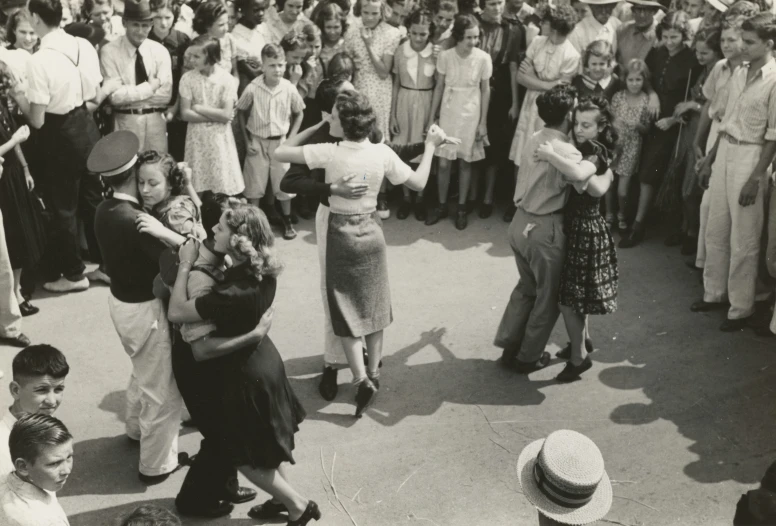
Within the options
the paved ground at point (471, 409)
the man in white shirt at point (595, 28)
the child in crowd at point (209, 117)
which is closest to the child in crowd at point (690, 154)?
the paved ground at point (471, 409)

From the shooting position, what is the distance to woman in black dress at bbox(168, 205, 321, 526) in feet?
12.8

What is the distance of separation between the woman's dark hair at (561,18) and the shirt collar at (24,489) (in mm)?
5770

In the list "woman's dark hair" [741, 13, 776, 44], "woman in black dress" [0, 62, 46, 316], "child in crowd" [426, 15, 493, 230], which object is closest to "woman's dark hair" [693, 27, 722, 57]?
"woman's dark hair" [741, 13, 776, 44]

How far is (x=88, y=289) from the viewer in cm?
673

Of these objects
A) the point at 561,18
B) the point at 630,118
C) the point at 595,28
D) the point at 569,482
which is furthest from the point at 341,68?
the point at 569,482

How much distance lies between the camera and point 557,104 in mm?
5094

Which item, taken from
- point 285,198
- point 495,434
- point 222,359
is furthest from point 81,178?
point 495,434

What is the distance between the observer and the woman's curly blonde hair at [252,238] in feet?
12.7

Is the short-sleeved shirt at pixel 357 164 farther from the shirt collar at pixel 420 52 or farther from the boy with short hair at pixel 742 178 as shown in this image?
the shirt collar at pixel 420 52

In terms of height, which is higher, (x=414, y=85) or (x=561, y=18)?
(x=561, y=18)

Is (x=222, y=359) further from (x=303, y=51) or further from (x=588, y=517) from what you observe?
(x=303, y=51)

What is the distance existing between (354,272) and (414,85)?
322 centimetres

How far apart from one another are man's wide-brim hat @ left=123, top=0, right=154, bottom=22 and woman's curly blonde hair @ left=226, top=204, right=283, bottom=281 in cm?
352

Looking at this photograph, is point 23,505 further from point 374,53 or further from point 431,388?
point 374,53
